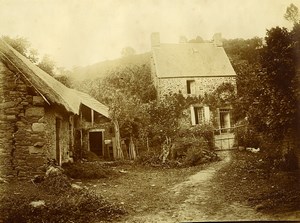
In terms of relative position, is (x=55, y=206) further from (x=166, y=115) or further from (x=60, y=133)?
(x=166, y=115)

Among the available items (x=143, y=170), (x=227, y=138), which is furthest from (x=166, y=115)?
(x=143, y=170)

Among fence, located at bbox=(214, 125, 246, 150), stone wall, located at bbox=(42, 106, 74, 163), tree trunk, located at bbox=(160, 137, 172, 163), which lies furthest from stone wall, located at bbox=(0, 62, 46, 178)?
fence, located at bbox=(214, 125, 246, 150)

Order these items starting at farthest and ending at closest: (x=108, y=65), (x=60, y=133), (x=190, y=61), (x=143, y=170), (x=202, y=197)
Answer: (x=108, y=65) → (x=190, y=61) → (x=143, y=170) → (x=60, y=133) → (x=202, y=197)

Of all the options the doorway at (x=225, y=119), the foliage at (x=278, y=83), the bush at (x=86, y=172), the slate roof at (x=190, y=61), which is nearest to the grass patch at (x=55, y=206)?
the bush at (x=86, y=172)

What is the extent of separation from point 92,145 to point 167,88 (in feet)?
16.1

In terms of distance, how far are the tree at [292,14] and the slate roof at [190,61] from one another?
34.9ft

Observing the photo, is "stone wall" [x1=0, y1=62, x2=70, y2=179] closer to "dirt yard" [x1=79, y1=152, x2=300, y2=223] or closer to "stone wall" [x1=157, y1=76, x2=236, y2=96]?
"dirt yard" [x1=79, y1=152, x2=300, y2=223]

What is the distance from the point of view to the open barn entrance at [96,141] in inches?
546

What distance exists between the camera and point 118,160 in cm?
1223

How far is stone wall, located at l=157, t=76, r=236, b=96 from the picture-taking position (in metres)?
16.1

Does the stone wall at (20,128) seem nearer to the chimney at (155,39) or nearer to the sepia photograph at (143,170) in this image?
the sepia photograph at (143,170)

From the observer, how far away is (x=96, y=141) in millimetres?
13961

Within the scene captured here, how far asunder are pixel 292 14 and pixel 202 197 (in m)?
3.47

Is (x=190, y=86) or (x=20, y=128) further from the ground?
(x=190, y=86)
